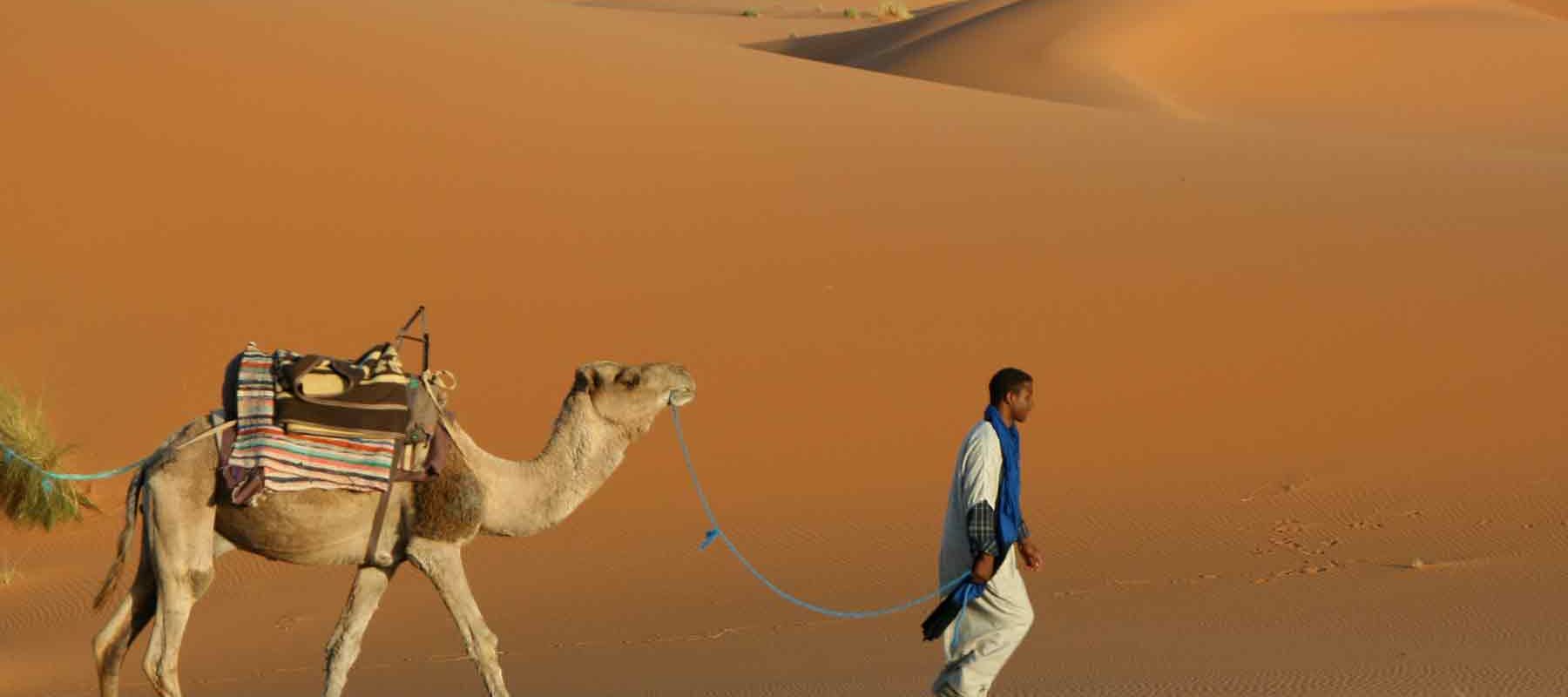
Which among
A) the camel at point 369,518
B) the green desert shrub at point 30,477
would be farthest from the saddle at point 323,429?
the green desert shrub at point 30,477

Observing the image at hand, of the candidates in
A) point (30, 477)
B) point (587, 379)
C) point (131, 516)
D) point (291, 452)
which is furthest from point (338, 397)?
point (30, 477)

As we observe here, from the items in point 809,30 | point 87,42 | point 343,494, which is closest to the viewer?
point 343,494

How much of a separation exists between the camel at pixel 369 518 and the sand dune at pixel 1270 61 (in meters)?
26.5

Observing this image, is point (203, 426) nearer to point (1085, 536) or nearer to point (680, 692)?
point (680, 692)

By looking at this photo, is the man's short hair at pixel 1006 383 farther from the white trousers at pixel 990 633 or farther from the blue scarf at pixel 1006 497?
the white trousers at pixel 990 633

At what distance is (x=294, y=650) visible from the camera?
1021 cm

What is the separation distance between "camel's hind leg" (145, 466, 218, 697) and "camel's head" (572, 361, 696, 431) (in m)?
1.44

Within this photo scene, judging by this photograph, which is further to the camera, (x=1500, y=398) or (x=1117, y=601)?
(x=1500, y=398)

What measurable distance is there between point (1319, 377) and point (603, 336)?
518 cm

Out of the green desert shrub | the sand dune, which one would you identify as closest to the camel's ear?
the green desert shrub

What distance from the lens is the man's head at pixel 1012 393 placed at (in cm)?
702

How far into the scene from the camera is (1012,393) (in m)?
7.02

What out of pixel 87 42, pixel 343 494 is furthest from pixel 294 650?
pixel 87 42

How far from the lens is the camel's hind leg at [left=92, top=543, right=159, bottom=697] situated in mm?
7488
